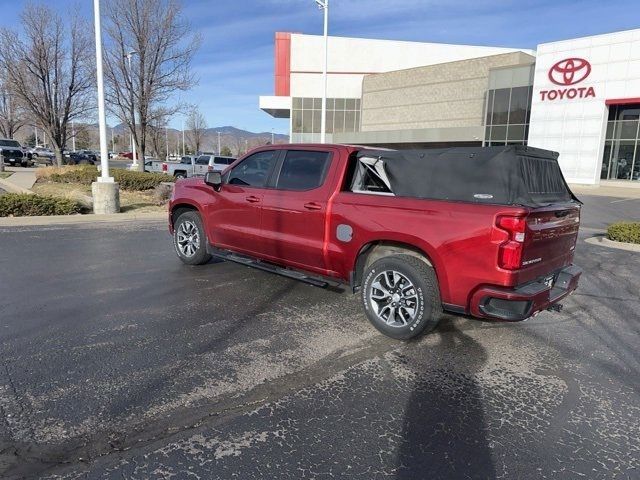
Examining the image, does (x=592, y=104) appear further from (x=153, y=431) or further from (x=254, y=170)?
(x=153, y=431)

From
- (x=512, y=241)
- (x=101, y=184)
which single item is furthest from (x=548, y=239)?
(x=101, y=184)

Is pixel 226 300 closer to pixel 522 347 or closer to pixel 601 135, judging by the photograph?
pixel 522 347

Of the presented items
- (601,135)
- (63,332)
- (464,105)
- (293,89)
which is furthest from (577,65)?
(63,332)

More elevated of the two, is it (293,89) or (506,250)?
(293,89)

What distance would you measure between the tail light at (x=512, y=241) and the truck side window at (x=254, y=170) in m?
3.03

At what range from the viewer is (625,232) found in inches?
402

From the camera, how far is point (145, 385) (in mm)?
3502

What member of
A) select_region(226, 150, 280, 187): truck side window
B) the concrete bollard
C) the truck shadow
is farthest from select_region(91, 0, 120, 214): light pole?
the truck shadow

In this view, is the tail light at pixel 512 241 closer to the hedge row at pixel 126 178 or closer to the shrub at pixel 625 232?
the shrub at pixel 625 232

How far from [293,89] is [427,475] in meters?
60.1

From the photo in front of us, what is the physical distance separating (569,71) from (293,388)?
37.4 metres

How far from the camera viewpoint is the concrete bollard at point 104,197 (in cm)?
1282

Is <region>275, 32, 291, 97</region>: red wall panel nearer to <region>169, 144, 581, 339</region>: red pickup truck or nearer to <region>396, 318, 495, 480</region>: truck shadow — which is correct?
<region>169, 144, 581, 339</region>: red pickup truck

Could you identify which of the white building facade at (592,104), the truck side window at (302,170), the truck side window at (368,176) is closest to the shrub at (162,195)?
the truck side window at (302,170)
